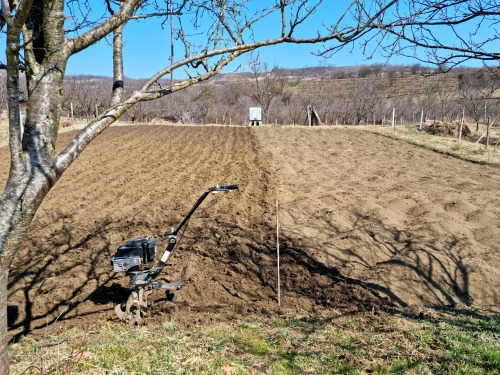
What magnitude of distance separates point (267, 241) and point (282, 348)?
9.63ft

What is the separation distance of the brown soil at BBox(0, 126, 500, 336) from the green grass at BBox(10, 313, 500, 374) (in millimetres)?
376

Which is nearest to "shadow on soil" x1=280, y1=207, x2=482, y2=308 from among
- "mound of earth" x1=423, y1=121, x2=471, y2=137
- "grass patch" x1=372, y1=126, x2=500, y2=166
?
"grass patch" x1=372, y1=126, x2=500, y2=166

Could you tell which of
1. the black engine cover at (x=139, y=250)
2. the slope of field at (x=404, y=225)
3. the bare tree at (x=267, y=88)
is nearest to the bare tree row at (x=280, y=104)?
the bare tree at (x=267, y=88)

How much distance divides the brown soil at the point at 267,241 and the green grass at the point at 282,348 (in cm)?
38

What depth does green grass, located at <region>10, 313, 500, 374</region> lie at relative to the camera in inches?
122

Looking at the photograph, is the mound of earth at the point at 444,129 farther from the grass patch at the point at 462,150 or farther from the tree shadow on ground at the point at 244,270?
the tree shadow on ground at the point at 244,270

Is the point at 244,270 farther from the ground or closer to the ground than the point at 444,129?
closer to the ground

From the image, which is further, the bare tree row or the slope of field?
the bare tree row

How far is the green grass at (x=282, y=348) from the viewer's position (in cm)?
309

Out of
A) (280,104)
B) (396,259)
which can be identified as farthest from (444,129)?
(280,104)

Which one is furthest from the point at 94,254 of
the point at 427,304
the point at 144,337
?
the point at 427,304

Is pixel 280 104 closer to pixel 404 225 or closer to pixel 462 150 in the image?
pixel 462 150

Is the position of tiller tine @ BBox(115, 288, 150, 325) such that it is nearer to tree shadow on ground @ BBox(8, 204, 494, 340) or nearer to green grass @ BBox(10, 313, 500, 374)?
green grass @ BBox(10, 313, 500, 374)

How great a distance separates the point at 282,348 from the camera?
11.6 ft
